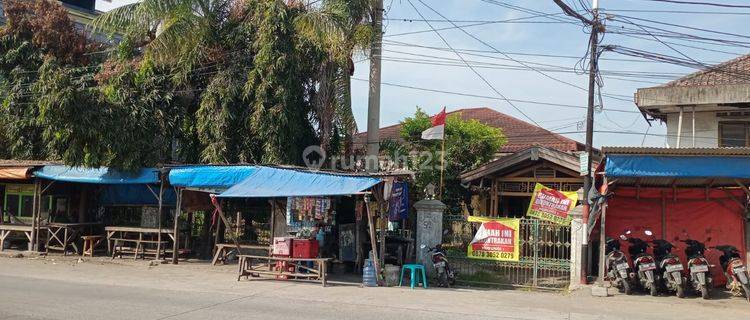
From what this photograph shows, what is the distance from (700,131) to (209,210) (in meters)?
14.5

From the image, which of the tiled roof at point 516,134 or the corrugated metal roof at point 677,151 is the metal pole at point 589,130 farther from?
the tiled roof at point 516,134

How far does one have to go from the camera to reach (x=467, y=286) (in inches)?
543

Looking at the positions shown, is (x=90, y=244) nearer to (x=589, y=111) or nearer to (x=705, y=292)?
(x=589, y=111)

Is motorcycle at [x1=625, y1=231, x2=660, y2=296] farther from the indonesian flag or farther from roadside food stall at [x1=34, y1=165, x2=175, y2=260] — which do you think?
roadside food stall at [x1=34, y1=165, x2=175, y2=260]

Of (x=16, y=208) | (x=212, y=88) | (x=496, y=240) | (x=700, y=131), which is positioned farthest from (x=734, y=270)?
(x=16, y=208)

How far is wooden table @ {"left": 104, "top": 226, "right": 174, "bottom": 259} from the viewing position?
17.0 metres

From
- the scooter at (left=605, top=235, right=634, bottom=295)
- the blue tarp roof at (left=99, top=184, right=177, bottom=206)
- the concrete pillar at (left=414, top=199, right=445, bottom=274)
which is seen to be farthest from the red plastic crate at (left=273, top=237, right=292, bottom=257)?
the scooter at (left=605, top=235, right=634, bottom=295)

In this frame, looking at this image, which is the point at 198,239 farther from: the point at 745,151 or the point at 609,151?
the point at 745,151

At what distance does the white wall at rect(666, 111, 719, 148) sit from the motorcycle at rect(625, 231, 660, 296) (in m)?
5.97

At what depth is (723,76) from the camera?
17688 millimetres

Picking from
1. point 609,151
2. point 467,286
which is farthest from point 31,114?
point 609,151

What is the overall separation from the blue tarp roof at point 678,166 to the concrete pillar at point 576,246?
1459mm

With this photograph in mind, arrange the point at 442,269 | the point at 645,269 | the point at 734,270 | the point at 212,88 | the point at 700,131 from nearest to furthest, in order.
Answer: the point at 734,270, the point at 645,269, the point at 442,269, the point at 212,88, the point at 700,131

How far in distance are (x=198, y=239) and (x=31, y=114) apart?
6824 millimetres
